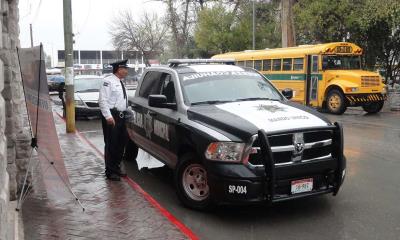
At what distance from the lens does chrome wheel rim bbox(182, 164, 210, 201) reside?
19.1 feet

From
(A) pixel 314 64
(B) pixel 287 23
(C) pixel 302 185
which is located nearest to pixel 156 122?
(C) pixel 302 185

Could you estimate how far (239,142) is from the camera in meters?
5.34

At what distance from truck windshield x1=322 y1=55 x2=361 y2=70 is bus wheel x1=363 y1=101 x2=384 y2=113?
1475mm

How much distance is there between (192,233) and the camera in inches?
203

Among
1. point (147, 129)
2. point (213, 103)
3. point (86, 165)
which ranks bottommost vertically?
point (86, 165)

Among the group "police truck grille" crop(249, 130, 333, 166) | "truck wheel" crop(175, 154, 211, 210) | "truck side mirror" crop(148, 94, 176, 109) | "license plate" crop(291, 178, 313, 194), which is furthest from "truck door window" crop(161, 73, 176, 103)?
"license plate" crop(291, 178, 313, 194)

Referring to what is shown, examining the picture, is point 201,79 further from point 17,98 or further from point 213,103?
point 17,98

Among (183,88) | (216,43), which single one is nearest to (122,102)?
(183,88)

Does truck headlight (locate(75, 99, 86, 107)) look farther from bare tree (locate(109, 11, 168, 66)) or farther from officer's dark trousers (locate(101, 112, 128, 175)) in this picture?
bare tree (locate(109, 11, 168, 66))

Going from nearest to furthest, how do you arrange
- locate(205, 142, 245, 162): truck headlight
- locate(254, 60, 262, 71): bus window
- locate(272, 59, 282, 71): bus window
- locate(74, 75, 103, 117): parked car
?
locate(205, 142, 245, 162): truck headlight < locate(74, 75, 103, 117): parked car < locate(272, 59, 282, 71): bus window < locate(254, 60, 262, 71): bus window

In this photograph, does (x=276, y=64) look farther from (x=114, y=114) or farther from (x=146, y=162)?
(x=114, y=114)

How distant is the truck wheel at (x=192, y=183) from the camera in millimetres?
5824

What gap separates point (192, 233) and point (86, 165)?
3.92 metres

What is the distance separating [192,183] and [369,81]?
523 inches
